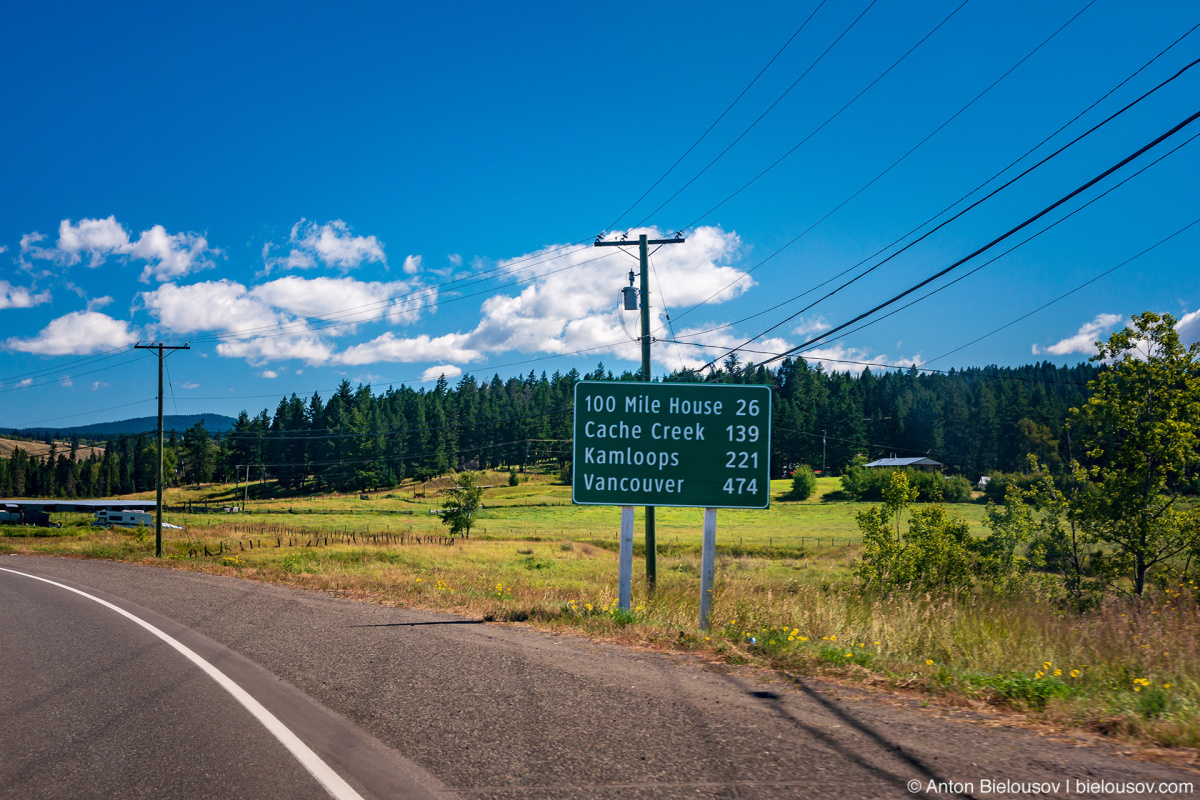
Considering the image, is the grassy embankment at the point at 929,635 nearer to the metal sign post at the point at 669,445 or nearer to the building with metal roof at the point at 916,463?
the metal sign post at the point at 669,445

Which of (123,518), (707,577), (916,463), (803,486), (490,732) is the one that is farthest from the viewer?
(916,463)

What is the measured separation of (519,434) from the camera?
13300 centimetres

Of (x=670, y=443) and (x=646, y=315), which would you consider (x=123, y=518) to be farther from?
(x=670, y=443)

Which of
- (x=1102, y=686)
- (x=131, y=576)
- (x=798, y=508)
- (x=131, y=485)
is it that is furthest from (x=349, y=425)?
(x=1102, y=686)

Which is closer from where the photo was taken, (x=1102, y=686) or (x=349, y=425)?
(x=1102, y=686)

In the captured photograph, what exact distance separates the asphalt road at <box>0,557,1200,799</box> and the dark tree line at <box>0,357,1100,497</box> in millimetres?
94112

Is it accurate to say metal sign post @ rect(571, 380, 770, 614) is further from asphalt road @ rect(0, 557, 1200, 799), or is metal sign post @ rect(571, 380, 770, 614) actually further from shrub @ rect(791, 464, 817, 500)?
shrub @ rect(791, 464, 817, 500)

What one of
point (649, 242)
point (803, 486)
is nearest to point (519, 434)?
point (803, 486)

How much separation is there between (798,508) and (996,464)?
44060 millimetres

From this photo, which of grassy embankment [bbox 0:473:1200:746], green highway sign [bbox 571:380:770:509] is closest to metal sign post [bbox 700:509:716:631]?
grassy embankment [bbox 0:473:1200:746]

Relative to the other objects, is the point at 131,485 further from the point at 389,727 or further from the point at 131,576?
the point at 389,727

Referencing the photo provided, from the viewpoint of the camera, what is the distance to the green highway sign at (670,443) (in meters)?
10.9

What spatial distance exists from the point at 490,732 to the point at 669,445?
6.46 metres

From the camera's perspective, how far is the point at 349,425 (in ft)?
403
